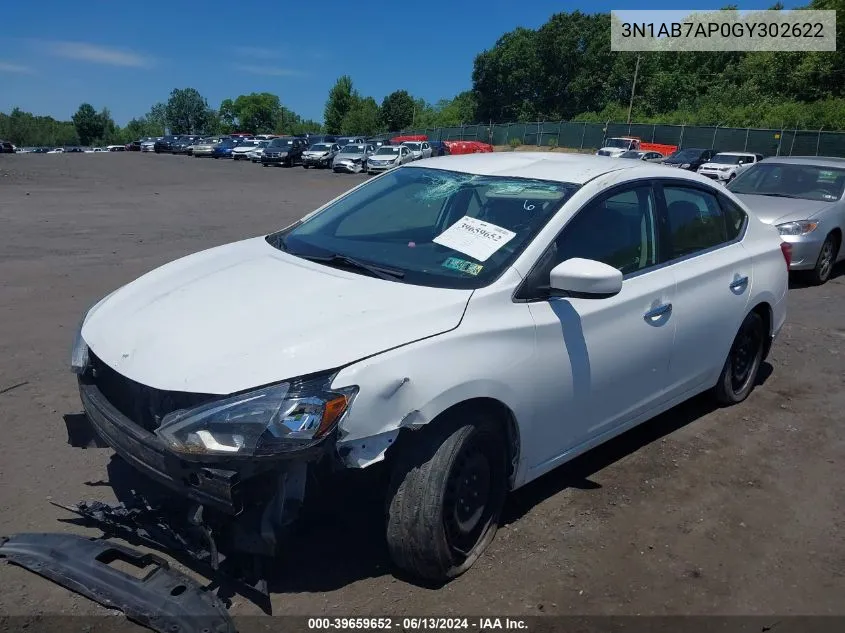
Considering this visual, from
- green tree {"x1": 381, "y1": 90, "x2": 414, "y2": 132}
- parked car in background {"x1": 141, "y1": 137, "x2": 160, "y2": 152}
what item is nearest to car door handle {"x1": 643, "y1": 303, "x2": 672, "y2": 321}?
parked car in background {"x1": 141, "y1": 137, "x2": 160, "y2": 152}

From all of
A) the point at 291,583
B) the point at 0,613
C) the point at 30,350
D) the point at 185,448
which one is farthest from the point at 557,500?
the point at 30,350

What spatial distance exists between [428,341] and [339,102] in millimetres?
92587

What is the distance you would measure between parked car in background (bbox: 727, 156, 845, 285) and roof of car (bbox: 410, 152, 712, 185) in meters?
5.16

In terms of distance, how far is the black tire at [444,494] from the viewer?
2750 mm

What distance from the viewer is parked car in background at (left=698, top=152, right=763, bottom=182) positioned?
88.3ft

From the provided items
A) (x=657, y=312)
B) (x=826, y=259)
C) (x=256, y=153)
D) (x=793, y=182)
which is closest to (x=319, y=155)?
(x=256, y=153)

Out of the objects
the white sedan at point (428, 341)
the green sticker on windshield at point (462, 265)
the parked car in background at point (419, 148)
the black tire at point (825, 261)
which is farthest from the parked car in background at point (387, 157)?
the green sticker on windshield at point (462, 265)

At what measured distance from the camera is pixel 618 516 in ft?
11.8

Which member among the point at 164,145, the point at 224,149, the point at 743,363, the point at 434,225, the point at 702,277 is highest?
the point at 434,225

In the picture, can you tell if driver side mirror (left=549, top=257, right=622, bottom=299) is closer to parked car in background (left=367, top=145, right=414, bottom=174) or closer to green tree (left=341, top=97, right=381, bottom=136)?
parked car in background (left=367, top=145, right=414, bottom=174)

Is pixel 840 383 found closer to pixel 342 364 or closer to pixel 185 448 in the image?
pixel 342 364

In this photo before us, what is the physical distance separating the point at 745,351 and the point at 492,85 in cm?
8790

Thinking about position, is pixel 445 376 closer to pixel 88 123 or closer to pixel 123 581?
pixel 123 581

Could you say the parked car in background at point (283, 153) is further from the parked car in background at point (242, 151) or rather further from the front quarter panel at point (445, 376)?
the front quarter panel at point (445, 376)
